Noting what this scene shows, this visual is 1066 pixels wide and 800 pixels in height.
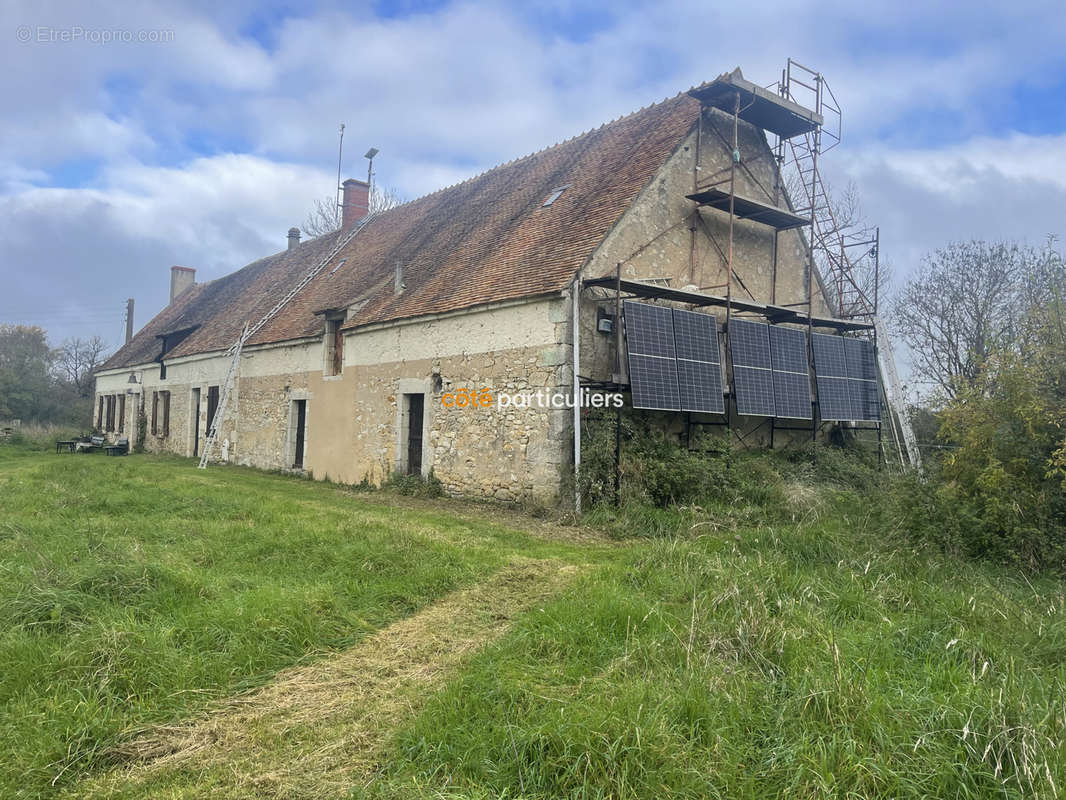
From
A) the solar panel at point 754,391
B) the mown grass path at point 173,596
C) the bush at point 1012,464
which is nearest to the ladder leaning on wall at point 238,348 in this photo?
the mown grass path at point 173,596

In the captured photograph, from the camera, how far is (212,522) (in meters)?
7.58

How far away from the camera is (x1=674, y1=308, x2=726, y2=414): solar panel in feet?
33.0

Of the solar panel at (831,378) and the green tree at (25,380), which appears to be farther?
the green tree at (25,380)

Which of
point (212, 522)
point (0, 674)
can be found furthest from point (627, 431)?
point (0, 674)

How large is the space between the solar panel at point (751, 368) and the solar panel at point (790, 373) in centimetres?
19

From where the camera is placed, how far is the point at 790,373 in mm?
11789

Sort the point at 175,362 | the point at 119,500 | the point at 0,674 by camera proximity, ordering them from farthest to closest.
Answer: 1. the point at 175,362
2. the point at 119,500
3. the point at 0,674

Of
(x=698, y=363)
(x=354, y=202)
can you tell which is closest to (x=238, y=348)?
(x=354, y=202)

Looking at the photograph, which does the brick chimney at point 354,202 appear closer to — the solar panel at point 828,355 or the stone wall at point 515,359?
the stone wall at point 515,359

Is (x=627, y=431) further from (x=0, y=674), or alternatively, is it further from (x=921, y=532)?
(x=0, y=674)

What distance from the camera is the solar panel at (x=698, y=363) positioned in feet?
33.0

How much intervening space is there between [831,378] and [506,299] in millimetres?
6463

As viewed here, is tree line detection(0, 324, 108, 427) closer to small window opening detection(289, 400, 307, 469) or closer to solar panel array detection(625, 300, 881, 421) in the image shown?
small window opening detection(289, 400, 307, 469)

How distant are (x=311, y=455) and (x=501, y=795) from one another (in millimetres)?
13667
